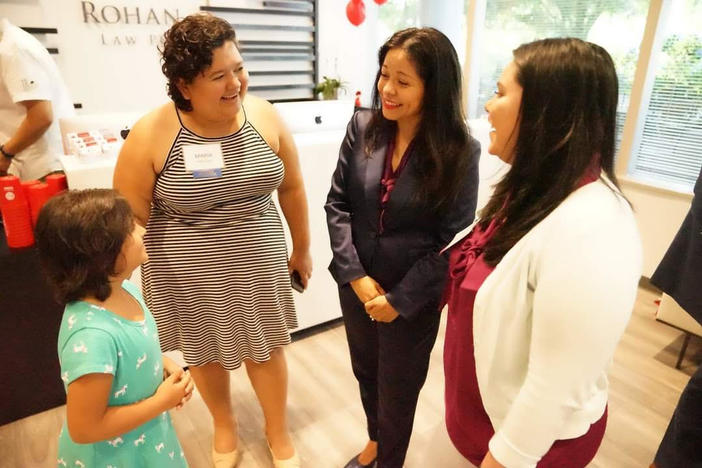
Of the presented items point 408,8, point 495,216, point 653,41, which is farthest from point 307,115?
point 408,8

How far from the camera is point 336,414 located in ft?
6.97

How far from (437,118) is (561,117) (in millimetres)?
506

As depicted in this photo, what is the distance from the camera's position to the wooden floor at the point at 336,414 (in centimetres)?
191

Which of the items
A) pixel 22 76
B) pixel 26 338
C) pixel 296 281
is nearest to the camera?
pixel 296 281

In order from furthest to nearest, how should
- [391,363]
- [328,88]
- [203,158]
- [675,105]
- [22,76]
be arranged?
[328,88]
[675,105]
[22,76]
[391,363]
[203,158]

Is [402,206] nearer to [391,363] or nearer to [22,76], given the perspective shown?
[391,363]

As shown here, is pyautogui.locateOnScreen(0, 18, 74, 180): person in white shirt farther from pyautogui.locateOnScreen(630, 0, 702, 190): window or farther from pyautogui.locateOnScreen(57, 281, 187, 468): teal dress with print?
pyautogui.locateOnScreen(630, 0, 702, 190): window

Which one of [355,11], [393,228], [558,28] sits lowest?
[393,228]

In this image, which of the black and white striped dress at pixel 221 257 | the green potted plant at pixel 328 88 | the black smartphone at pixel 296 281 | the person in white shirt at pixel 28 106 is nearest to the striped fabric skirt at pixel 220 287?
the black and white striped dress at pixel 221 257

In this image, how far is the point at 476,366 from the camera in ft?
3.06

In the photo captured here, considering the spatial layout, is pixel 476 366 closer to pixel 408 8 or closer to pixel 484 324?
pixel 484 324

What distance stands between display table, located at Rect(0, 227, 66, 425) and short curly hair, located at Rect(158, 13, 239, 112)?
1075 mm

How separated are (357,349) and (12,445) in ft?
4.85

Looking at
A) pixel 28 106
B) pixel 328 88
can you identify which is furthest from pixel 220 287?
pixel 328 88
